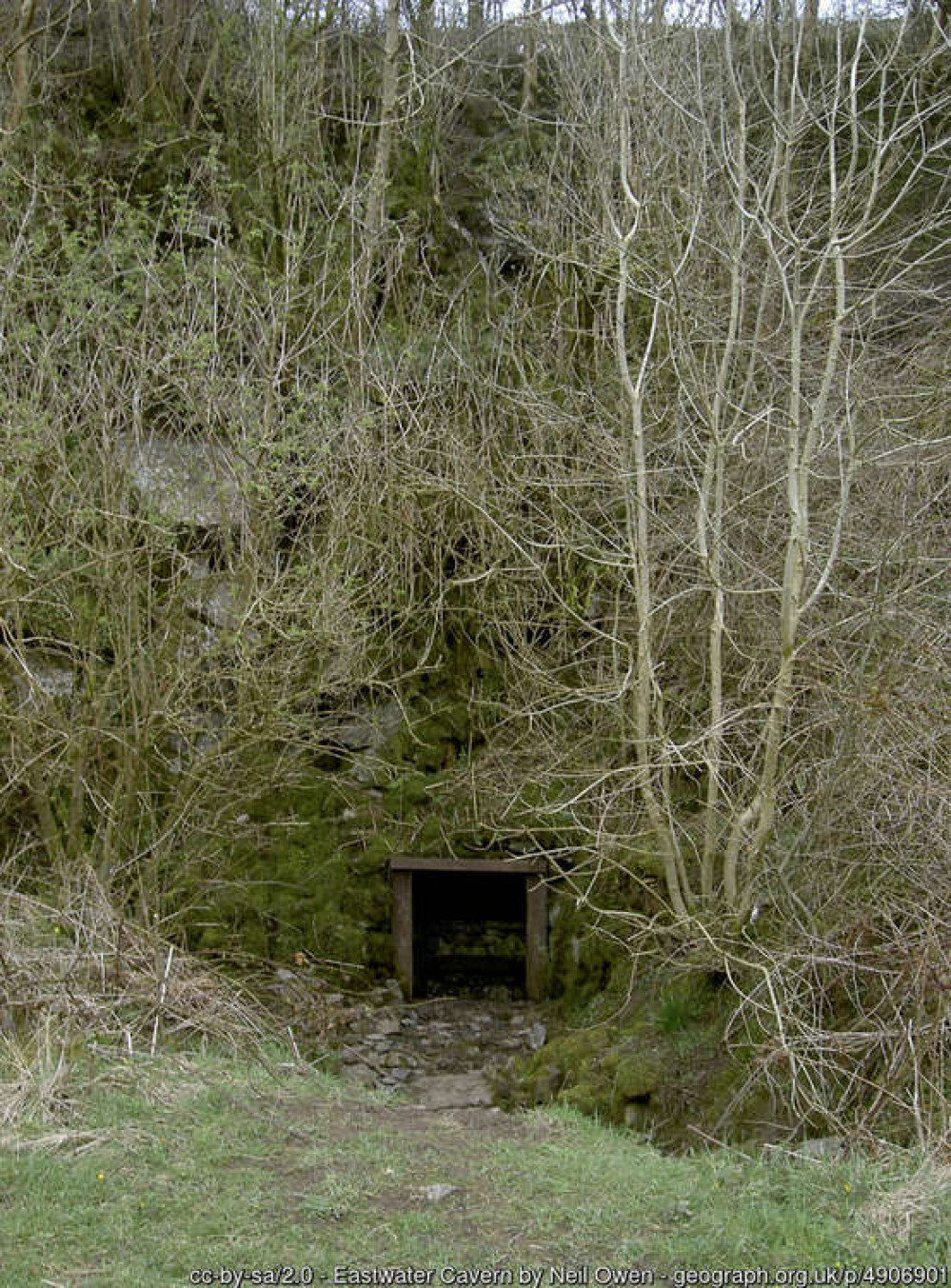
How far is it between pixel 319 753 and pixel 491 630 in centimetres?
173

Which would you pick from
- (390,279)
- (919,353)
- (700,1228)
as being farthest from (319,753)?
(700,1228)

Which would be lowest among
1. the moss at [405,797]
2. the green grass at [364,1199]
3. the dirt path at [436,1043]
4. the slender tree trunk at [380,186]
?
the dirt path at [436,1043]

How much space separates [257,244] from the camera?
424 inches

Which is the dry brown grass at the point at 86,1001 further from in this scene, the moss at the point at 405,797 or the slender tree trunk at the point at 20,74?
the slender tree trunk at the point at 20,74

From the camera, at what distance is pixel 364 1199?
446cm

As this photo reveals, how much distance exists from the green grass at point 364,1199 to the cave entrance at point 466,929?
17.0 ft

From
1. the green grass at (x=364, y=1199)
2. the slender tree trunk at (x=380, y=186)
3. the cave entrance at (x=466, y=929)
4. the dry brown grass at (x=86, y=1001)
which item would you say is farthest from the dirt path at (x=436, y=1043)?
the slender tree trunk at (x=380, y=186)

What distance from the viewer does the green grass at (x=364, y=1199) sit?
13.2ft

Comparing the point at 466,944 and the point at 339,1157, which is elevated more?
the point at 339,1157

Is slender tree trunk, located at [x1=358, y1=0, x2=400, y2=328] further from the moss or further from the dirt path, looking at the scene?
the dirt path

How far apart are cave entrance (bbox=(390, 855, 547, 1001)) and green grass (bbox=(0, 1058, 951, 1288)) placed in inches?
204

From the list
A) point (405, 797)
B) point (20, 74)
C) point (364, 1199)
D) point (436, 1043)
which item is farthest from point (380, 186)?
point (364, 1199)

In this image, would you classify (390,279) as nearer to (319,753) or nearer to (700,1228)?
(319,753)

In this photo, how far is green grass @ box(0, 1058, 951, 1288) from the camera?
4027 mm
